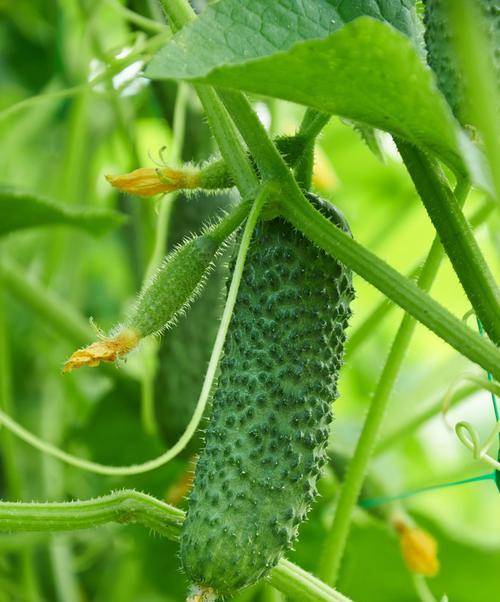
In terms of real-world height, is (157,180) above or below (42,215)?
below

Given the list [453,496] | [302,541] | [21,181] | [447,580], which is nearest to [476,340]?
[302,541]

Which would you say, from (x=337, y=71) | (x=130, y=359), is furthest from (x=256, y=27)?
(x=130, y=359)

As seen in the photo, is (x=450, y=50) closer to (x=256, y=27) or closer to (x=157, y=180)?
(x=256, y=27)

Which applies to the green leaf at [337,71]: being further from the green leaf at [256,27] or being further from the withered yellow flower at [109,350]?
the withered yellow flower at [109,350]

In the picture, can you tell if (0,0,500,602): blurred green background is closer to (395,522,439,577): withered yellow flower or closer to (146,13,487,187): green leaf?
(395,522,439,577): withered yellow flower

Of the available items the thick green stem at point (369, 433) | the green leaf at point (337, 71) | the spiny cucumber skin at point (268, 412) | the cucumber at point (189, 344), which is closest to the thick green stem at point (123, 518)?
the spiny cucumber skin at point (268, 412)

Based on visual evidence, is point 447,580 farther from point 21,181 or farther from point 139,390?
point 21,181
